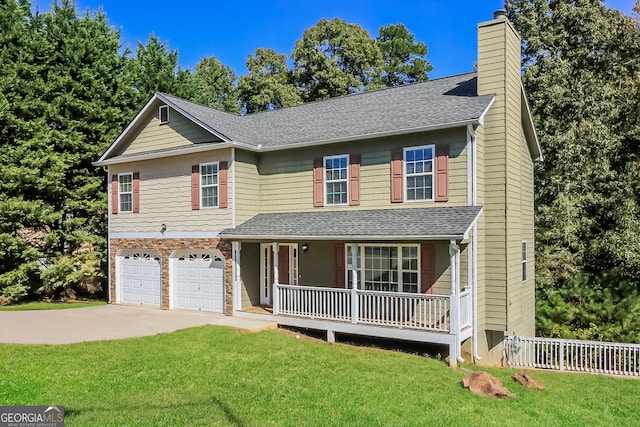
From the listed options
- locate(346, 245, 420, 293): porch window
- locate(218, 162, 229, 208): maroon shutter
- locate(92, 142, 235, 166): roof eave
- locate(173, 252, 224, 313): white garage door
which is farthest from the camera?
locate(173, 252, 224, 313): white garage door

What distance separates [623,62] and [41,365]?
23796 millimetres

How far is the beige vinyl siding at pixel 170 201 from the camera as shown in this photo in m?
15.3

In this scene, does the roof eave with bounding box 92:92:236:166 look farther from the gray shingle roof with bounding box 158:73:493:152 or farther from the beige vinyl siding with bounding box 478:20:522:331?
the beige vinyl siding with bounding box 478:20:522:331

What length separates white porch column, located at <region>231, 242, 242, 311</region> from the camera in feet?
47.6

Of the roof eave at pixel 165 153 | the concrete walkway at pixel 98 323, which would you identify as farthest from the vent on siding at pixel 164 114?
the concrete walkway at pixel 98 323

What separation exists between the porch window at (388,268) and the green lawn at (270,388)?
81.9 inches

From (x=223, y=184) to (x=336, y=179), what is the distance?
12.2 ft

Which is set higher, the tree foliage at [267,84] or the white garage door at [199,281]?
the tree foliage at [267,84]

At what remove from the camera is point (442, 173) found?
40.8ft

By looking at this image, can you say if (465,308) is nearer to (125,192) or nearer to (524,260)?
(524,260)

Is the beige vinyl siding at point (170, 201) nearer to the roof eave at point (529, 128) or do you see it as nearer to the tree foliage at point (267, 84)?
the roof eave at point (529, 128)

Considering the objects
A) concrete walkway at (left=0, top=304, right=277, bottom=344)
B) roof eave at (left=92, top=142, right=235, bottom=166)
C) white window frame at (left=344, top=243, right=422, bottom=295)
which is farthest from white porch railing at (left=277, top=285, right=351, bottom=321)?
roof eave at (left=92, top=142, right=235, bottom=166)

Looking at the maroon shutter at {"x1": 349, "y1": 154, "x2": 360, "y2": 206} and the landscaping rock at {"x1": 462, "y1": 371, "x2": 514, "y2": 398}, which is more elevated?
the maroon shutter at {"x1": 349, "y1": 154, "x2": 360, "y2": 206}

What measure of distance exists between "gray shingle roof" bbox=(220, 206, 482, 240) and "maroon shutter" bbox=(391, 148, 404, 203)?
1.36 ft
